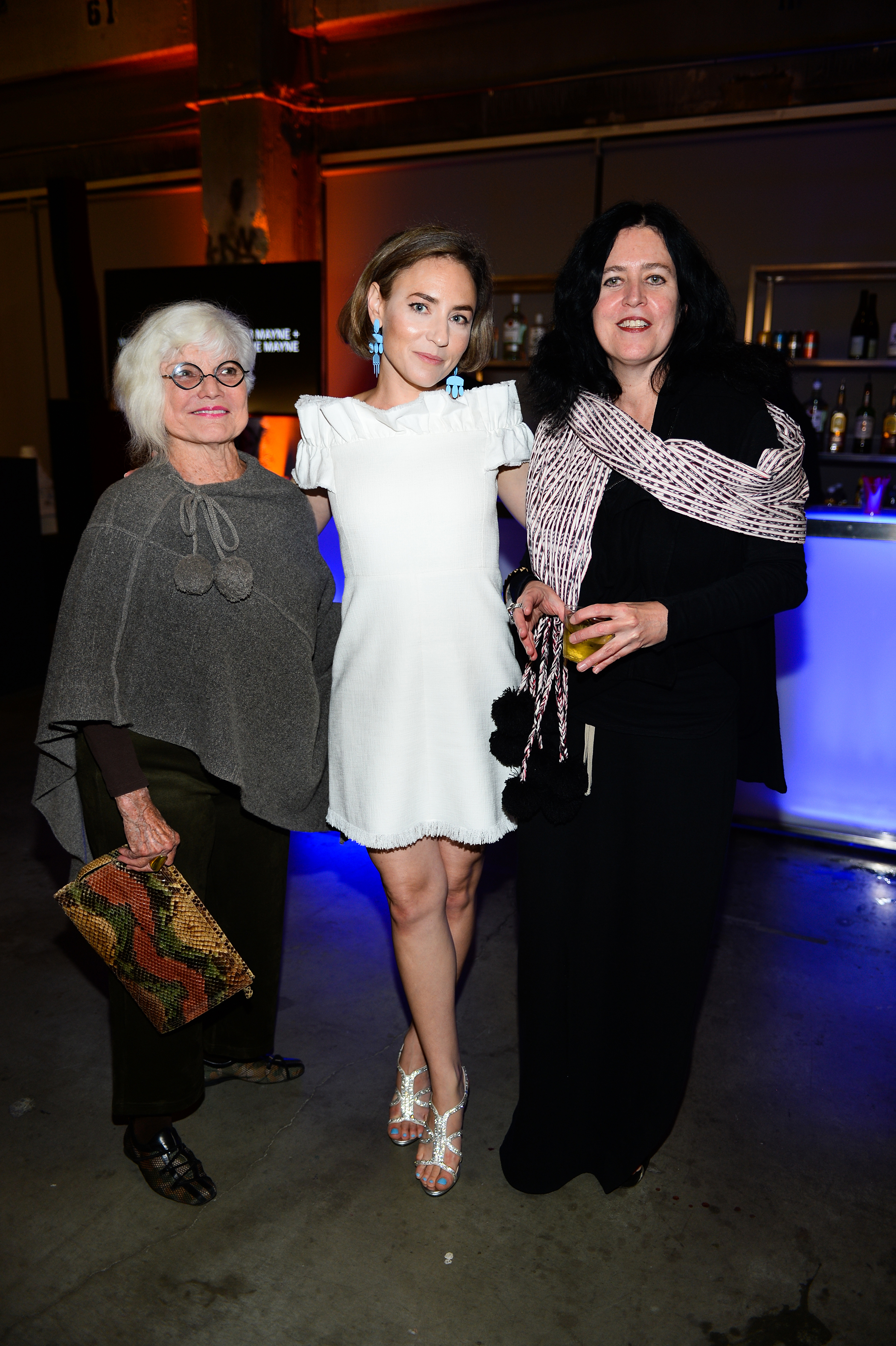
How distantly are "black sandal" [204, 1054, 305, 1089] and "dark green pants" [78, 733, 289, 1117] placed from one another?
37 millimetres

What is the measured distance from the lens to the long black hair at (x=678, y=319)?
1615 millimetres

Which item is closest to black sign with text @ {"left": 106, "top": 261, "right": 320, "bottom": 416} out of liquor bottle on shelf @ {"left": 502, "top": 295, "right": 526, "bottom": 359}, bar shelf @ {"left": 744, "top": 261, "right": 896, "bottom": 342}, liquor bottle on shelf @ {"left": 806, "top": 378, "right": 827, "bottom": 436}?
liquor bottle on shelf @ {"left": 502, "top": 295, "right": 526, "bottom": 359}

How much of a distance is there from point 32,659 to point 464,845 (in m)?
4.68

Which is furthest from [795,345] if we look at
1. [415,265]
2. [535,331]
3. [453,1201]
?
[453,1201]

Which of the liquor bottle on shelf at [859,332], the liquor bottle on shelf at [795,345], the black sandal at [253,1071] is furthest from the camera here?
the liquor bottle on shelf at [795,345]

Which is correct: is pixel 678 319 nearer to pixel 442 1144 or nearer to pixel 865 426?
pixel 442 1144

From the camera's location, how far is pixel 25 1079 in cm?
228

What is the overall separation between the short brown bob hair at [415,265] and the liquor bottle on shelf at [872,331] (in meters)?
3.98

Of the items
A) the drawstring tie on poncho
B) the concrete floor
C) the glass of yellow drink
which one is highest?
the drawstring tie on poncho

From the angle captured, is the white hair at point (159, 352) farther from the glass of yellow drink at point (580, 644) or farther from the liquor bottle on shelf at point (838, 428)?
the liquor bottle on shelf at point (838, 428)

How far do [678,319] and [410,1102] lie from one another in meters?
1.72

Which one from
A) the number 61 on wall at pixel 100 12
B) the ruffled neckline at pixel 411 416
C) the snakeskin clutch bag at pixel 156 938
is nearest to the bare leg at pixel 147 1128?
the snakeskin clutch bag at pixel 156 938

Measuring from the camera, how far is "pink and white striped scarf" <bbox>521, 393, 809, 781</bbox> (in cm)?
156

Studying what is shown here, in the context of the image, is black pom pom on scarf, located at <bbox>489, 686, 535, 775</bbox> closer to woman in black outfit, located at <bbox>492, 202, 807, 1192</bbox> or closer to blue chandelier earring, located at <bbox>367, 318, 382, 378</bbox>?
woman in black outfit, located at <bbox>492, 202, 807, 1192</bbox>
